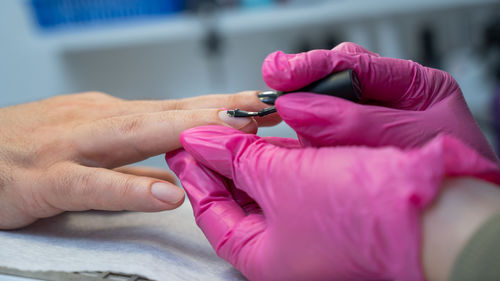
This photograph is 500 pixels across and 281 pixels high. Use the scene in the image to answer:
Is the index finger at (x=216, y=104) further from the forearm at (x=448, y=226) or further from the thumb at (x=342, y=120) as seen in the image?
the forearm at (x=448, y=226)

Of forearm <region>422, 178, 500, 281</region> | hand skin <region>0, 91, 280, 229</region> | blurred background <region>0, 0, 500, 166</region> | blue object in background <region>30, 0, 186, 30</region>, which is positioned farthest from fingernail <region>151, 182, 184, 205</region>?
blue object in background <region>30, 0, 186, 30</region>

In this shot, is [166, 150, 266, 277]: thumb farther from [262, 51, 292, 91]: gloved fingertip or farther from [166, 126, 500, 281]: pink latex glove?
[262, 51, 292, 91]: gloved fingertip

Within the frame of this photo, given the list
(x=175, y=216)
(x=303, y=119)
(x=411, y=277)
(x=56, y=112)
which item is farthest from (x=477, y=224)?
(x=56, y=112)

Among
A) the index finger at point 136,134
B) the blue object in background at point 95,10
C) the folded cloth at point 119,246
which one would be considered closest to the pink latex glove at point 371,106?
the index finger at point 136,134

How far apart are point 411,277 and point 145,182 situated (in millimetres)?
375

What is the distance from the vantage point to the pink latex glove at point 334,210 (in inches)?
15.1

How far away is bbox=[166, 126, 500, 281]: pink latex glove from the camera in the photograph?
38 cm

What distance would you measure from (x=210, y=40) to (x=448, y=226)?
1458 mm

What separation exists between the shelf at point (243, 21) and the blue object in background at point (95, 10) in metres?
0.04

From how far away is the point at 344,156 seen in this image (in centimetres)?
44

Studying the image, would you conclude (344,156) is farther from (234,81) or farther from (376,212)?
(234,81)

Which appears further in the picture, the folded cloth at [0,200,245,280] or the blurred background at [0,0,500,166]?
the blurred background at [0,0,500,166]

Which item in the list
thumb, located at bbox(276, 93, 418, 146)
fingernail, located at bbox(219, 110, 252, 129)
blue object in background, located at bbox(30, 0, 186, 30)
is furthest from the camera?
blue object in background, located at bbox(30, 0, 186, 30)

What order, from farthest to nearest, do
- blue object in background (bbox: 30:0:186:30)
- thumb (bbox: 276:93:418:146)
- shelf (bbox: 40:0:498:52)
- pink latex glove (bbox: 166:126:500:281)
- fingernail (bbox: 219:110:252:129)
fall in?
1. blue object in background (bbox: 30:0:186:30)
2. shelf (bbox: 40:0:498:52)
3. fingernail (bbox: 219:110:252:129)
4. thumb (bbox: 276:93:418:146)
5. pink latex glove (bbox: 166:126:500:281)
